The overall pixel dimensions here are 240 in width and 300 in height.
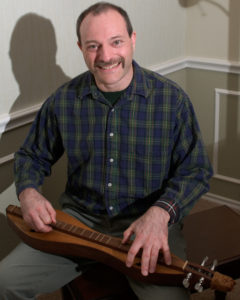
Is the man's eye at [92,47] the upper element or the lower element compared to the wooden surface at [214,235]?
upper

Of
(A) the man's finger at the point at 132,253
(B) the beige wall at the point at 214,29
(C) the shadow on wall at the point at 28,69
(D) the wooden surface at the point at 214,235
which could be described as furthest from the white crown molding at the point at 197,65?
(A) the man's finger at the point at 132,253

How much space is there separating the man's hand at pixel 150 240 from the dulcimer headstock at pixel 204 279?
7 centimetres

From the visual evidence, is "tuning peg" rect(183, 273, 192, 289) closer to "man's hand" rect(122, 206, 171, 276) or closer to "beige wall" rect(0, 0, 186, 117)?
"man's hand" rect(122, 206, 171, 276)

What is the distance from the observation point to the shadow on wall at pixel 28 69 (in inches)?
71.6

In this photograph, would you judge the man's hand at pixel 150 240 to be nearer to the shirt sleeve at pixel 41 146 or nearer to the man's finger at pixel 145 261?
the man's finger at pixel 145 261

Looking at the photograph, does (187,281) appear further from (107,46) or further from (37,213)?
(107,46)

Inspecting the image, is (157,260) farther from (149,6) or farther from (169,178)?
(149,6)

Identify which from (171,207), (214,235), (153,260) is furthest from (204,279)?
(214,235)

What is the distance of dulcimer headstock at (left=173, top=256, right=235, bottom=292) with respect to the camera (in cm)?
118

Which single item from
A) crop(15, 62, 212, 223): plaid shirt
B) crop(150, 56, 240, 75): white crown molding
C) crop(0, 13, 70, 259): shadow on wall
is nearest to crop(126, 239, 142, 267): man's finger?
crop(15, 62, 212, 223): plaid shirt

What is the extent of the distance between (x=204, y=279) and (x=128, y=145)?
0.56 meters

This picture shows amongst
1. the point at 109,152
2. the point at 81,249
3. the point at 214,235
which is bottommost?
the point at 214,235

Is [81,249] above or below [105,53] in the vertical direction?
below

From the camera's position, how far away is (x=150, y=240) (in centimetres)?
128
